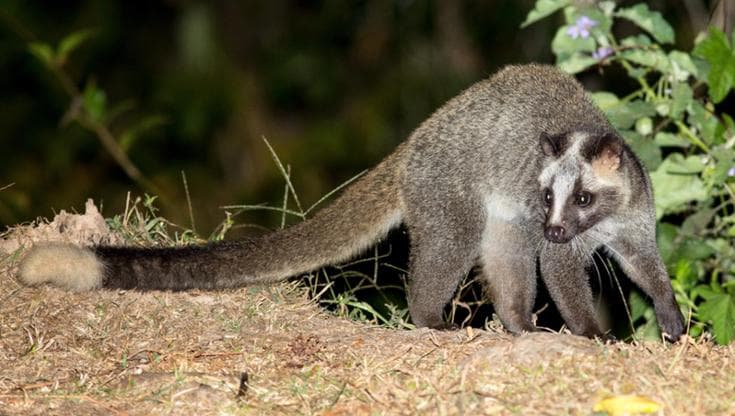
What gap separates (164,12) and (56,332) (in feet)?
37.7

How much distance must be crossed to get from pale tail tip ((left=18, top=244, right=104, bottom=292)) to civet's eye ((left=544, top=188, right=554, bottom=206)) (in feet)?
8.22

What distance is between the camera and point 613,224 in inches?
260

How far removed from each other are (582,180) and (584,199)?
11 cm

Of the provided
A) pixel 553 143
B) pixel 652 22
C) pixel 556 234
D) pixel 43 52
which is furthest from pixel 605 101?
pixel 43 52

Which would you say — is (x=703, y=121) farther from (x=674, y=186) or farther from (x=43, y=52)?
(x=43, y=52)

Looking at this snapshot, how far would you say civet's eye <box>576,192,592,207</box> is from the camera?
21.3ft

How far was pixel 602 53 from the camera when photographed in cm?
768

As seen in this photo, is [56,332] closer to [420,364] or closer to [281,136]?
[420,364]

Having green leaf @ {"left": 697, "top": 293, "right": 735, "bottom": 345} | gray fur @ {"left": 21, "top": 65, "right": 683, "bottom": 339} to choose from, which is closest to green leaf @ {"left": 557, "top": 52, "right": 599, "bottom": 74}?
gray fur @ {"left": 21, "top": 65, "right": 683, "bottom": 339}

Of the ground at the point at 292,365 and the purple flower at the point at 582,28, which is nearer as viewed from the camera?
the ground at the point at 292,365

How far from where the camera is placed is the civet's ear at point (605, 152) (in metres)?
6.39

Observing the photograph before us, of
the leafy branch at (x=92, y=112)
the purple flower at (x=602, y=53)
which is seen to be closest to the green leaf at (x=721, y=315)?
the purple flower at (x=602, y=53)

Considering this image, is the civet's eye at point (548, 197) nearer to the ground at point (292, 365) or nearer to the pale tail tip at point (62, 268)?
the ground at point (292, 365)

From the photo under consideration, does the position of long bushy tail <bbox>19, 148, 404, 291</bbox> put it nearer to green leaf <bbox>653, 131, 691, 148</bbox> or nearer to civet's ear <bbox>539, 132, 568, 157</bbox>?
civet's ear <bbox>539, 132, 568, 157</bbox>
